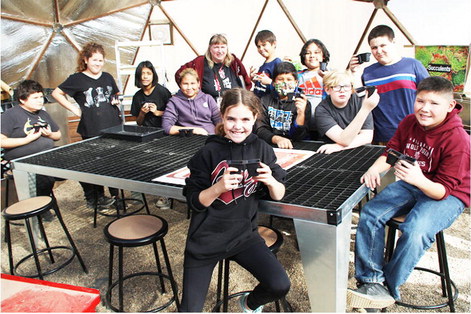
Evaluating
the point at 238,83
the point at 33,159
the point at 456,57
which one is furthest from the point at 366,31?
the point at 33,159

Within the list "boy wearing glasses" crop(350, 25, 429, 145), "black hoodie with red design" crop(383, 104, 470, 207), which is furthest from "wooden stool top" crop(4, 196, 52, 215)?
"boy wearing glasses" crop(350, 25, 429, 145)

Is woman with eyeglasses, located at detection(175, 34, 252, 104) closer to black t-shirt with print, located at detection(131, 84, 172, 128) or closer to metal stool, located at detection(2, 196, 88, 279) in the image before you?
black t-shirt with print, located at detection(131, 84, 172, 128)

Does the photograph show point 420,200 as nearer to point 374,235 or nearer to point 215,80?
point 374,235

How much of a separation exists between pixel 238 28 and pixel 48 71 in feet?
10.0

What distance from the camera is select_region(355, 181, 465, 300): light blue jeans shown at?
174 centimetres

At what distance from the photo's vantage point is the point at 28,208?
2381mm

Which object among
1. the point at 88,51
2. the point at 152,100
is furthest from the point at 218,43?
the point at 88,51

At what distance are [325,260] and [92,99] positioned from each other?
262 centimetres

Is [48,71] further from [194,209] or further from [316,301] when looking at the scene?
[316,301]

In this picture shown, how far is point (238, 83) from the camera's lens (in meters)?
3.87

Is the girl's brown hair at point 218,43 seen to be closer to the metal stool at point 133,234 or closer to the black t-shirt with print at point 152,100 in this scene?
the black t-shirt with print at point 152,100

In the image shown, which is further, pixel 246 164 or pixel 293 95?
pixel 293 95

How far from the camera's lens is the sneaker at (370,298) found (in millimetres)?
1748

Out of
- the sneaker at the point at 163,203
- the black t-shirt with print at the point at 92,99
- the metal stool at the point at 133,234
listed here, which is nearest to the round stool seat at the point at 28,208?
the metal stool at the point at 133,234
